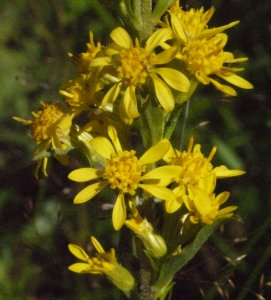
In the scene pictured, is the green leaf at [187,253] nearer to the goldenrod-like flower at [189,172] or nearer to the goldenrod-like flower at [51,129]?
the goldenrod-like flower at [189,172]

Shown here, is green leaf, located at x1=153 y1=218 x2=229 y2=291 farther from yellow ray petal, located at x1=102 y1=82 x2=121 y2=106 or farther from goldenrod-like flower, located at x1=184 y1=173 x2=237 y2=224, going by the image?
yellow ray petal, located at x1=102 y1=82 x2=121 y2=106

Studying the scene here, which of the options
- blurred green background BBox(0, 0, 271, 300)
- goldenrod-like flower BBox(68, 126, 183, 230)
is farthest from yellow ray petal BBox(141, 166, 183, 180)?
blurred green background BBox(0, 0, 271, 300)

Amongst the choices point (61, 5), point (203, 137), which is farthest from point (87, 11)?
point (203, 137)

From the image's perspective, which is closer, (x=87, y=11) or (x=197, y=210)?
(x=197, y=210)

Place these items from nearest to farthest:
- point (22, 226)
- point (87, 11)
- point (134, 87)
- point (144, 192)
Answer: point (134, 87) < point (144, 192) < point (22, 226) < point (87, 11)

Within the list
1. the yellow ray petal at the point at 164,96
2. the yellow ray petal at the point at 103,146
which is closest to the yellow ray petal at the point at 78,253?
the yellow ray petal at the point at 103,146

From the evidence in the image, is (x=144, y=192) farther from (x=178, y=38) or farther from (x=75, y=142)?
(x=178, y=38)

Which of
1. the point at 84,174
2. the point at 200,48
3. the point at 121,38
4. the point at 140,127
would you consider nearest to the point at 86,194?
the point at 84,174
